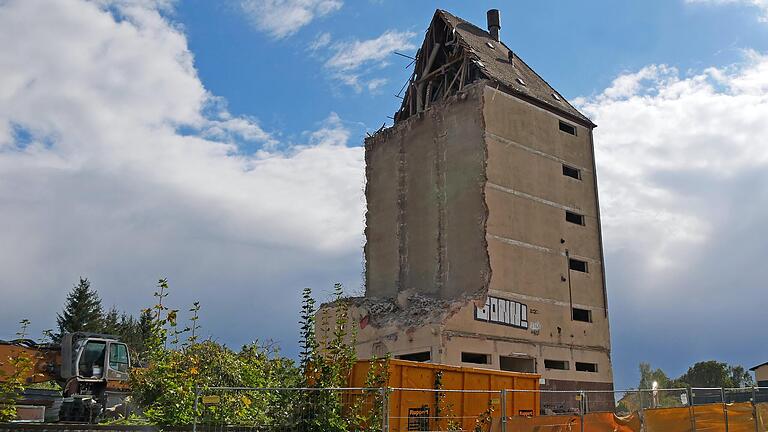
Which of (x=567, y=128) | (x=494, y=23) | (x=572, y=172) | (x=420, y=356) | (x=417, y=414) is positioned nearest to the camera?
(x=417, y=414)

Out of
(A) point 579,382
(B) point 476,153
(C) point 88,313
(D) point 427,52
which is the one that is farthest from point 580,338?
(C) point 88,313

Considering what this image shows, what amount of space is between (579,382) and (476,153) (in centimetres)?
1367

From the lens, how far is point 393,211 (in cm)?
4162

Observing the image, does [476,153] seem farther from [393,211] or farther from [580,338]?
[580,338]

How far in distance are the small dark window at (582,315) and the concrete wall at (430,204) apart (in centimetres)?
738

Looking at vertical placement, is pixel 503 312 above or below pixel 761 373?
above

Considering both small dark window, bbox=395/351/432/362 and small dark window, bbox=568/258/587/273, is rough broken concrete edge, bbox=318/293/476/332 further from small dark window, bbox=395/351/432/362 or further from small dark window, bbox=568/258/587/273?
small dark window, bbox=568/258/587/273

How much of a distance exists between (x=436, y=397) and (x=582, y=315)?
74.1ft

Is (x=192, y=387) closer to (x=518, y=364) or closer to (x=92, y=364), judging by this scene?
(x=92, y=364)

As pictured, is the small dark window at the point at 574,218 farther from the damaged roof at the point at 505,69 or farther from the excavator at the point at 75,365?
the excavator at the point at 75,365

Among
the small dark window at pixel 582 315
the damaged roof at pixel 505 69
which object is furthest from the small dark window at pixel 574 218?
the damaged roof at pixel 505 69

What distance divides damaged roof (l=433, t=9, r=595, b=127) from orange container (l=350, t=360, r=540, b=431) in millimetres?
21949

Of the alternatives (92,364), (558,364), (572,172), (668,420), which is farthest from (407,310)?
(668,420)

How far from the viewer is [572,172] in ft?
136
